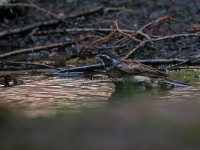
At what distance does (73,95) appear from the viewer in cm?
343

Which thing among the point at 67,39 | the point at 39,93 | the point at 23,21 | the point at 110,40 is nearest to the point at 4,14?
the point at 23,21

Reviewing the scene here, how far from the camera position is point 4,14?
268 inches

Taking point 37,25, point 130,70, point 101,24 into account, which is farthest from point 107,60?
point 101,24

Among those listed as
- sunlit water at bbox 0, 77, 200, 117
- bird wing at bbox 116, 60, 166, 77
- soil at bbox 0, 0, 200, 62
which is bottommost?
sunlit water at bbox 0, 77, 200, 117

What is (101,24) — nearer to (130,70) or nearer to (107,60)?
(107,60)

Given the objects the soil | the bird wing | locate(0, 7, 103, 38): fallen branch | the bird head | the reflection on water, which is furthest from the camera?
locate(0, 7, 103, 38): fallen branch

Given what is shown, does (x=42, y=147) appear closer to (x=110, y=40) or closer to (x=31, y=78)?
(x=31, y=78)

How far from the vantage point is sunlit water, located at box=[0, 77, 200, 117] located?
303cm

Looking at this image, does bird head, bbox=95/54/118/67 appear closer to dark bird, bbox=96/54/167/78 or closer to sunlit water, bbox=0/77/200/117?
dark bird, bbox=96/54/167/78

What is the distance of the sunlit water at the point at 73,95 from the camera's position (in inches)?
119

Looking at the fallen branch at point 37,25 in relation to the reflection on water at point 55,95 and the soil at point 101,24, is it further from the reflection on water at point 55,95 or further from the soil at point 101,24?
the reflection on water at point 55,95

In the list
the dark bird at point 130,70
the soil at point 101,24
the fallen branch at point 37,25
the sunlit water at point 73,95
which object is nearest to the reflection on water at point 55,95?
the sunlit water at point 73,95

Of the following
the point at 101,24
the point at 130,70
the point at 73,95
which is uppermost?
the point at 101,24

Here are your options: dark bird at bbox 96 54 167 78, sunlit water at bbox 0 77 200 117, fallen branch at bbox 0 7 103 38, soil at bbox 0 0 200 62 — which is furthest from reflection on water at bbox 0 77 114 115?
fallen branch at bbox 0 7 103 38
